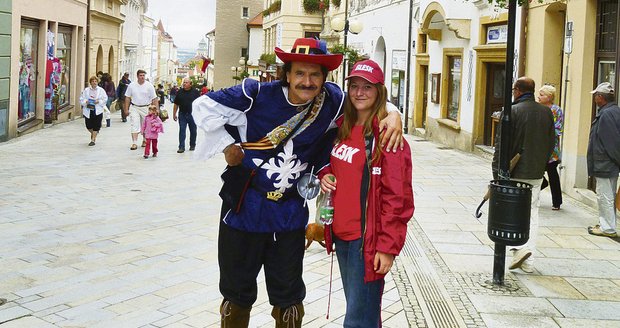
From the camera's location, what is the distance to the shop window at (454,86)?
19.8 m

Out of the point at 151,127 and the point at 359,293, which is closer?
the point at 359,293

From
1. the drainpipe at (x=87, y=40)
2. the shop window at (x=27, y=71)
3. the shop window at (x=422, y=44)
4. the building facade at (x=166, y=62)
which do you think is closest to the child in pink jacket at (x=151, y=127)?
the shop window at (x=27, y=71)

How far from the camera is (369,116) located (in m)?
3.85

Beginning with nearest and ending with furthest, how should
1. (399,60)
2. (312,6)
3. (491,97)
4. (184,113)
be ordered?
(184,113) → (491,97) → (399,60) → (312,6)

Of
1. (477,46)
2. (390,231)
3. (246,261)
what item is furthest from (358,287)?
(477,46)

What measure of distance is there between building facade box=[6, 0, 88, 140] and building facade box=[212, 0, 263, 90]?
46.9 meters

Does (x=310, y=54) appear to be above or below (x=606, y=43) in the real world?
below

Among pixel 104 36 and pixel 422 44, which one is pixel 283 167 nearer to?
pixel 422 44

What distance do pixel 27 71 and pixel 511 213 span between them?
16.1 meters

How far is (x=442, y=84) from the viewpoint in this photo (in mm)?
20875

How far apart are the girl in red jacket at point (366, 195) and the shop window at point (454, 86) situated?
16.0m

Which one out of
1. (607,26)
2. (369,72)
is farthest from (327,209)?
(607,26)

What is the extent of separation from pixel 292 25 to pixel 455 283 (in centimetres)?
4190

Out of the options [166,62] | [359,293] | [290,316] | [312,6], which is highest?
[166,62]
